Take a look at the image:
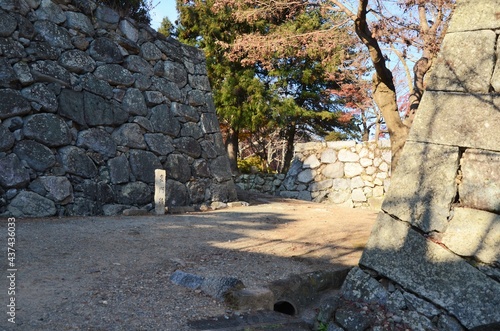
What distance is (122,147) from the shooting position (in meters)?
7.98

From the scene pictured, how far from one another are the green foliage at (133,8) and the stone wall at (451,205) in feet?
23.8

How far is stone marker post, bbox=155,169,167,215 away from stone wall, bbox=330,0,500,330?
192 inches

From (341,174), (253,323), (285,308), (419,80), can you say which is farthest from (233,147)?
(253,323)

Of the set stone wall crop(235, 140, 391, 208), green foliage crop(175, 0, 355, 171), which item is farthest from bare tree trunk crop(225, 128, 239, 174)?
stone wall crop(235, 140, 391, 208)

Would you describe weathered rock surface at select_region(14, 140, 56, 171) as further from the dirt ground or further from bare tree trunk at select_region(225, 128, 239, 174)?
bare tree trunk at select_region(225, 128, 239, 174)

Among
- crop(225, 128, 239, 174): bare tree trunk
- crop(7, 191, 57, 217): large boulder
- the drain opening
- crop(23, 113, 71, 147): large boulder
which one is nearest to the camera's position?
the drain opening

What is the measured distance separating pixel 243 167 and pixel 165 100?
8191mm

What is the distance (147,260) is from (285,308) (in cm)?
137

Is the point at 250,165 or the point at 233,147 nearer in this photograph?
the point at 233,147

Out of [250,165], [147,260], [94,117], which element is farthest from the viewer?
[250,165]

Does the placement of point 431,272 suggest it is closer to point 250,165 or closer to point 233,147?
point 233,147

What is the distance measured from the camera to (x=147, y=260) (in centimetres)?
438

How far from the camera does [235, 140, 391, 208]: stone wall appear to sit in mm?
12680

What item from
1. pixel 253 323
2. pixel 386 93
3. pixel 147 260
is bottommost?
pixel 253 323
